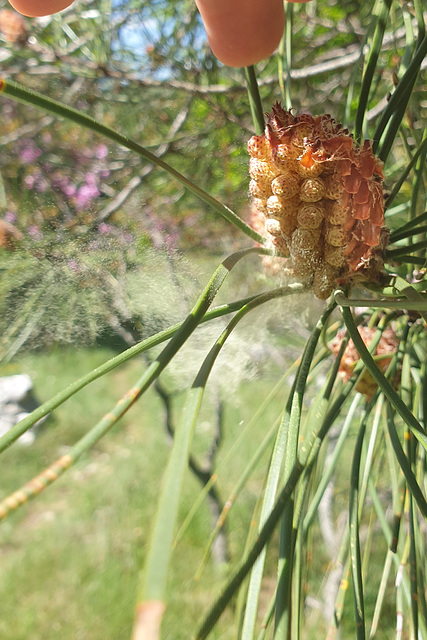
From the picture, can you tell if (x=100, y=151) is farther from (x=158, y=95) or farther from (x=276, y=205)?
(x=276, y=205)

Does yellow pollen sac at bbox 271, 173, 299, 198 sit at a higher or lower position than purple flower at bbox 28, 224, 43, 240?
higher

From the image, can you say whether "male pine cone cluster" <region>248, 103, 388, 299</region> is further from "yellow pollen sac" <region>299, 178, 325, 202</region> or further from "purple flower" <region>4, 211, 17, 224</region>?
"purple flower" <region>4, 211, 17, 224</region>

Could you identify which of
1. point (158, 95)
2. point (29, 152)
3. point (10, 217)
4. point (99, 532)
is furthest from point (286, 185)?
point (99, 532)

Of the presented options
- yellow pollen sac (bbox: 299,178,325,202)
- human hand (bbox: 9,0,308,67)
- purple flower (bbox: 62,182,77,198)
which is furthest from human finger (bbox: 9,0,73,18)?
purple flower (bbox: 62,182,77,198)

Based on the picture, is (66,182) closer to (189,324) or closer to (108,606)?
(189,324)

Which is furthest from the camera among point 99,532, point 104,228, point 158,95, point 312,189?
point 99,532

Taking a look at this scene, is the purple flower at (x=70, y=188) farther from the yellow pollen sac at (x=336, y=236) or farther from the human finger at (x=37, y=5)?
the yellow pollen sac at (x=336, y=236)

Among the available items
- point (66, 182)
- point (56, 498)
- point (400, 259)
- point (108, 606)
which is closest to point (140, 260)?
point (400, 259)
